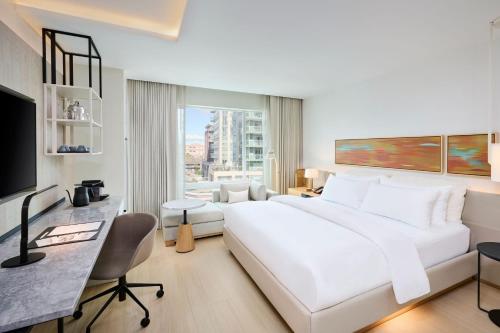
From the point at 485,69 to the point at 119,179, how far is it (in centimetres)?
470

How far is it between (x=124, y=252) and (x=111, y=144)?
5.80 feet

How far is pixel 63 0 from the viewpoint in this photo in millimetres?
2119

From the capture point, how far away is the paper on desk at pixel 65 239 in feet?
4.81

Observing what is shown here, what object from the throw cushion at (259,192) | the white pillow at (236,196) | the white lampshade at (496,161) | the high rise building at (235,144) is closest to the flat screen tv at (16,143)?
the white pillow at (236,196)

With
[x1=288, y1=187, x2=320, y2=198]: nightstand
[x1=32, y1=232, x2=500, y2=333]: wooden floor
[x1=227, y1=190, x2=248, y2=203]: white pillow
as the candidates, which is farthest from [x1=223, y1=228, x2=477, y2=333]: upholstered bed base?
[x1=288, y1=187, x2=320, y2=198]: nightstand

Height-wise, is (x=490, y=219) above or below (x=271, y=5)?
below

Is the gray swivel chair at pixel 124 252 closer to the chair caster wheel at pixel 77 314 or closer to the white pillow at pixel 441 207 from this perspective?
the chair caster wheel at pixel 77 314

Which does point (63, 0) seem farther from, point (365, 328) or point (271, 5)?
point (365, 328)

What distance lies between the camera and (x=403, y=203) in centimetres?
262

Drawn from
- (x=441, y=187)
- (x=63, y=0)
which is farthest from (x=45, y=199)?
(x=441, y=187)

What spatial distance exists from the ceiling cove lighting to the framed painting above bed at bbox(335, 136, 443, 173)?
10.6 feet

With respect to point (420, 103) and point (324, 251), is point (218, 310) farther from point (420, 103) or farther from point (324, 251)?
point (420, 103)

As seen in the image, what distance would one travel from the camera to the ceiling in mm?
1987

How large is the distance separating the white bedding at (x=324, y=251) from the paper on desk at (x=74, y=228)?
1431 millimetres
